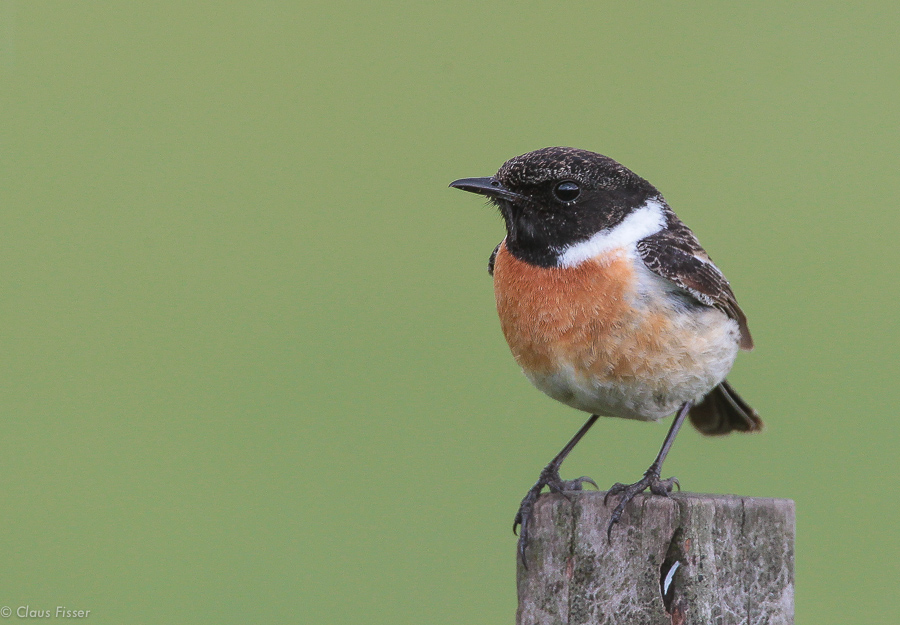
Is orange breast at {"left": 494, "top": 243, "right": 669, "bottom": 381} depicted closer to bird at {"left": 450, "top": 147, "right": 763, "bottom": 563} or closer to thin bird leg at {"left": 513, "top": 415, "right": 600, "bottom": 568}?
bird at {"left": 450, "top": 147, "right": 763, "bottom": 563}

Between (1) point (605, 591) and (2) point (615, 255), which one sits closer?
(1) point (605, 591)

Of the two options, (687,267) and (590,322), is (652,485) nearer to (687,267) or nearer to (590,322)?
(590,322)

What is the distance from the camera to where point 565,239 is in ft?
15.4

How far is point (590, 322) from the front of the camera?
440 centimetres

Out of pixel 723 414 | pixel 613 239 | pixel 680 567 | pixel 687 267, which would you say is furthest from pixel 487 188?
pixel 680 567

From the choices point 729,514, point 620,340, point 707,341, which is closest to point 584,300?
point 620,340

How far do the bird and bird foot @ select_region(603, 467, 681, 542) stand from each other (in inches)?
0.7

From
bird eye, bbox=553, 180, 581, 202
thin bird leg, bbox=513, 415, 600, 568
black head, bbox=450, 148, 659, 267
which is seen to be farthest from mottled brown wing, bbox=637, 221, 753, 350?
thin bird leg, bbox=513, 415, 600, 568

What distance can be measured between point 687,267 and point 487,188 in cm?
104

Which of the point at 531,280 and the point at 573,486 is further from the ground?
the point at 531,280

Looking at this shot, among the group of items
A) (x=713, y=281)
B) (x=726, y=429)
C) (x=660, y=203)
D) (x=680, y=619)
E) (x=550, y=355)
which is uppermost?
(x=660, y=203)

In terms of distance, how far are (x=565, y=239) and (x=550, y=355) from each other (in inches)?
23.7

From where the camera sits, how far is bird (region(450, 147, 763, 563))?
441cm

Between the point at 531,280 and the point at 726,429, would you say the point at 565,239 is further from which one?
the point at 726,429
